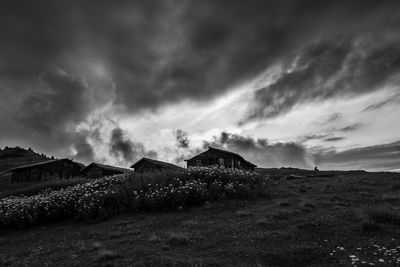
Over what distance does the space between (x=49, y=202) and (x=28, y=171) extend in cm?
4327

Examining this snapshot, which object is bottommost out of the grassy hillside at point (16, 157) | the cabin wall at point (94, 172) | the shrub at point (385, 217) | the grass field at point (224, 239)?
the grass field at point (224, 239)

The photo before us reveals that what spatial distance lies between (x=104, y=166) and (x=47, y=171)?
1293cm

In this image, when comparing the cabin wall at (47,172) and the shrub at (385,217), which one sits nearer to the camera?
the shrub at (385,217)

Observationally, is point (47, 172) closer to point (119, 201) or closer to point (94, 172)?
point (94, 172)

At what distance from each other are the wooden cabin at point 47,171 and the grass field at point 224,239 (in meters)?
41.5

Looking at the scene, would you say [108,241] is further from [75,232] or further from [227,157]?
[227,157]

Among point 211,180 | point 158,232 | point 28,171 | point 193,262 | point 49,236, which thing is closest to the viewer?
point 193,262

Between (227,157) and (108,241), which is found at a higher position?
(227,157)

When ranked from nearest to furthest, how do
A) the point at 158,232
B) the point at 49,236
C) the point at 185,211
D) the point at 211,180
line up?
the point at 158,232 < the point at 49,236 < the point at 185,211 < the point at 211,180

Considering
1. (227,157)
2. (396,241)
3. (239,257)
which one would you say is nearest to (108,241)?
(239,257)

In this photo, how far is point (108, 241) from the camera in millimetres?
9641

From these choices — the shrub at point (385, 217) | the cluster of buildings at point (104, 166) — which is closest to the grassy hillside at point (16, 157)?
the cluster of buildings at point (104, 166)

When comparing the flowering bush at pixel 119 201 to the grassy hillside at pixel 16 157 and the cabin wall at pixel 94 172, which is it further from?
the grassy hillside at pixel 16 157

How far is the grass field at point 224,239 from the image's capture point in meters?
6.79
